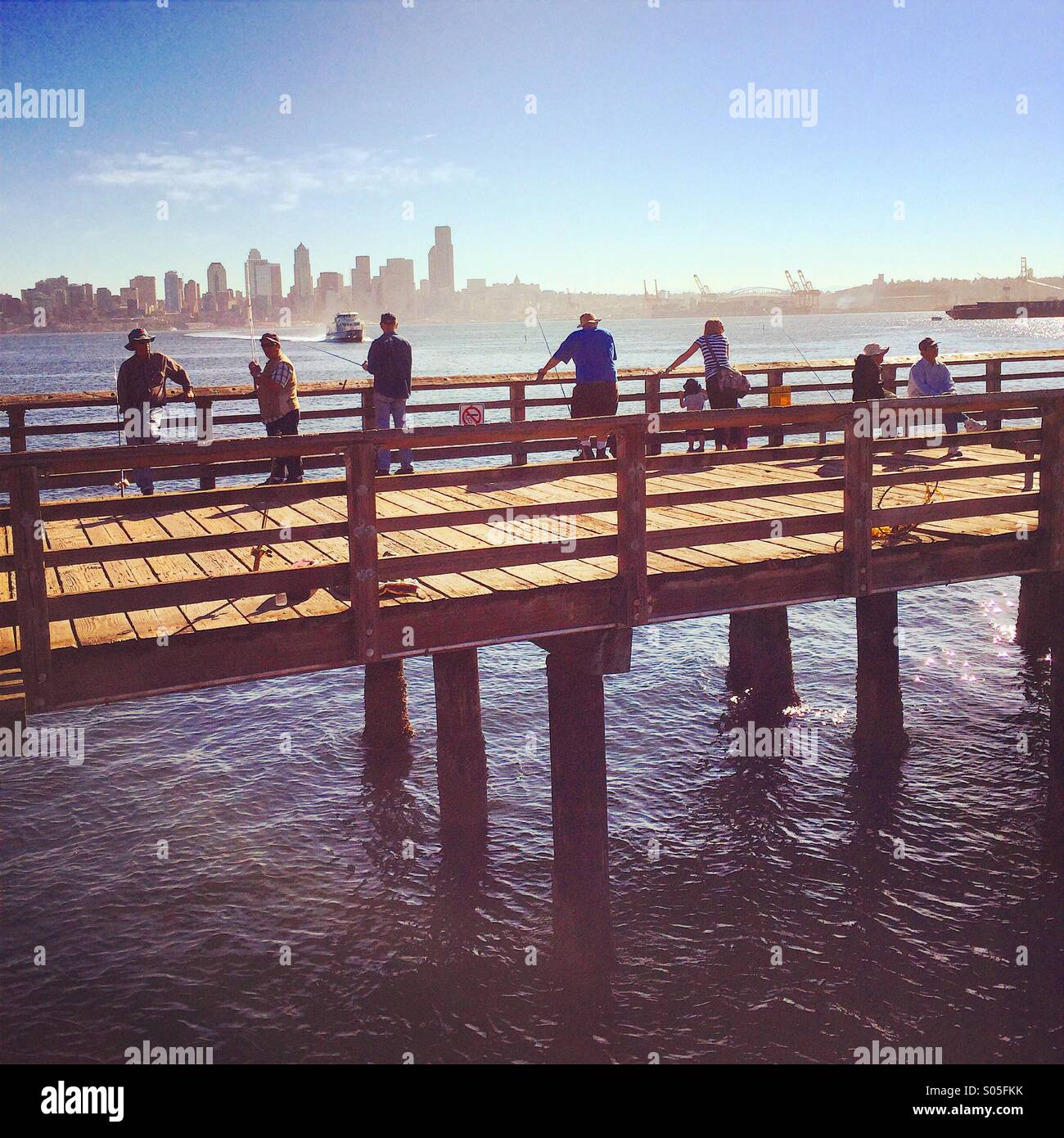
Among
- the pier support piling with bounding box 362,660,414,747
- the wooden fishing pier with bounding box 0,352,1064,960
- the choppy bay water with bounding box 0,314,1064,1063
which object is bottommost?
the choppy bay water with bounding box 0,314,1064,1063

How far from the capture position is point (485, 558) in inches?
293

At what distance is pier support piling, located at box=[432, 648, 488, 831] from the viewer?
10172mm

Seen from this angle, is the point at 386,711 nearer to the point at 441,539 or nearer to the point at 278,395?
the point at 278,395

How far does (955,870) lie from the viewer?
1082cm

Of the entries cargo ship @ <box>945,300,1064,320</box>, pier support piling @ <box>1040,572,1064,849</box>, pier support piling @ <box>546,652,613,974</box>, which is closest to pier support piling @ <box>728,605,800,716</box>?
pier support piling @ <box>1040,572,1064,849</box>

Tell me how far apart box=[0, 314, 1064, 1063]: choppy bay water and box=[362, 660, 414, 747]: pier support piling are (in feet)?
0.95

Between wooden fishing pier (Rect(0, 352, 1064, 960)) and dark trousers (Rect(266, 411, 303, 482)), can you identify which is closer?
wooden fishing pier (Rect(0, 352, 1064, 960))

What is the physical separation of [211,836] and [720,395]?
7485 millimetres

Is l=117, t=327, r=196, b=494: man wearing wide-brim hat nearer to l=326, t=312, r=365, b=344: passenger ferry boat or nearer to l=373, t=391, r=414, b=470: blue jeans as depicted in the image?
l=373, t=391, r=414, b=470: blue jeans

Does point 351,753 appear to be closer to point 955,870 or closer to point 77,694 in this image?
point 955,870

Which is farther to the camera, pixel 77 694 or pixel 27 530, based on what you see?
pixel 77 694

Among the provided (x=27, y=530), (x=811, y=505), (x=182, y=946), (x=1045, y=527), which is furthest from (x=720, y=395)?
(x=27, y=530)

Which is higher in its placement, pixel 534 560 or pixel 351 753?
pixel 534 560
